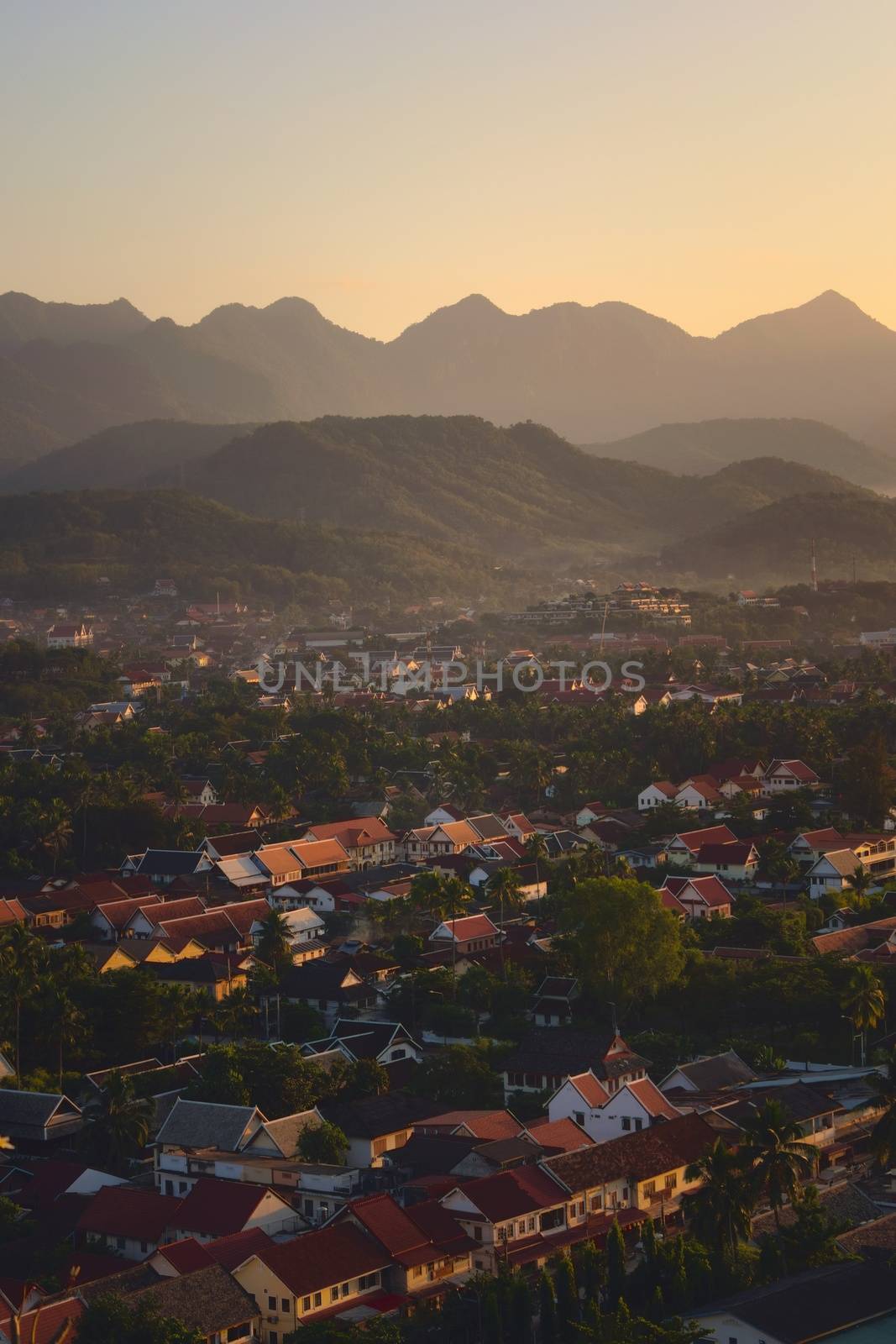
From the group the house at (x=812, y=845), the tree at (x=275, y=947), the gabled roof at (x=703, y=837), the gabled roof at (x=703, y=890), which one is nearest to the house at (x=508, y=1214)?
the tree at (x=275, y=947)

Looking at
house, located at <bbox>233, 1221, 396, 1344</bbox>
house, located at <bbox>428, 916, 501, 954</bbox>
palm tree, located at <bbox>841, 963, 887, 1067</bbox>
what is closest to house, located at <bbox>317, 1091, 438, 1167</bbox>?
house, located at <bbox>233, 1221, 396, 1344</bbox>

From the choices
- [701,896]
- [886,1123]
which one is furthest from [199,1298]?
[701,896]

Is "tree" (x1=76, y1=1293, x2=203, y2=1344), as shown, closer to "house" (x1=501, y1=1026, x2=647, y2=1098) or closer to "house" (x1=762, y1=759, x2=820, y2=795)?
"house" (x1=501, y1=1026, x2=647, y2=1098)

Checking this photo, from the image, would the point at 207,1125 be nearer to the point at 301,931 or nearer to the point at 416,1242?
the point at 416,1242

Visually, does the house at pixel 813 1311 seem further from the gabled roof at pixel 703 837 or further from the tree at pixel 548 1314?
the gabled roof at pixel 703 837

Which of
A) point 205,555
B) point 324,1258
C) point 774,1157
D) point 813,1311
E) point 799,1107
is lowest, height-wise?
point 324,1258
